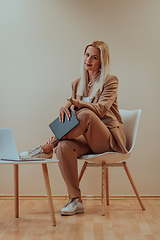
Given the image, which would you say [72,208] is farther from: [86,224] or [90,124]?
[90,124]

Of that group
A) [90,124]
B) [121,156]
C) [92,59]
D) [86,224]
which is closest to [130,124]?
[121,156]

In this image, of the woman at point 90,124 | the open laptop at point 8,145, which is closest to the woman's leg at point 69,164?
the woman at point 90,124

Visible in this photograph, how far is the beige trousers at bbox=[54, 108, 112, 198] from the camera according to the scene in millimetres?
1887

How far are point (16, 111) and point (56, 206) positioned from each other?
92cm

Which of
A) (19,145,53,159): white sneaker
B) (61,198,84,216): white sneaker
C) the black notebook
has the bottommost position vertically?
(61,198,84,216): white sneaker

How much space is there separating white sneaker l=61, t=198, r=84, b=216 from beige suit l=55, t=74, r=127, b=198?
0.15ft

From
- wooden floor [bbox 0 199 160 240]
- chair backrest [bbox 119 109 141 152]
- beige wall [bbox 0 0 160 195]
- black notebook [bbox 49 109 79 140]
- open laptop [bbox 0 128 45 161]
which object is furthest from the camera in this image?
beige wall [bbox 0 0 160 195]

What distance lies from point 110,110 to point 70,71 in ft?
2.24

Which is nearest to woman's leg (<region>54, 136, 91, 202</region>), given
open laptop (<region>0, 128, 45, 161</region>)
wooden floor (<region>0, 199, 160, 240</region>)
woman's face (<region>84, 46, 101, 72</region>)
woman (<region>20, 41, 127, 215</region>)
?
woman (<region>20, 41, 127, 215</region>)

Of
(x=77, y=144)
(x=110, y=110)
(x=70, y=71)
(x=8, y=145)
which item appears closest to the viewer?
(x=8, y=145)

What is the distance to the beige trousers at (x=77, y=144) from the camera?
189 centimetres

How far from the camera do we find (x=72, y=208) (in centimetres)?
190

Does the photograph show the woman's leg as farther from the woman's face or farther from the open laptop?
the woman's face

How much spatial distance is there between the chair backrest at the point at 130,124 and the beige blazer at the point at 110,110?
8cm
